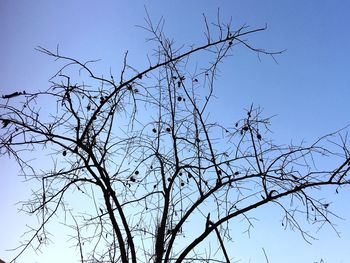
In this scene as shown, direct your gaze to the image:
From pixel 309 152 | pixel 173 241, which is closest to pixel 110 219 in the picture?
pixel 173 241

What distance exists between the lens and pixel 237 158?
4.30m

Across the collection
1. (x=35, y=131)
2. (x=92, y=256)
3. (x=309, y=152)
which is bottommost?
(x=92, y=256)

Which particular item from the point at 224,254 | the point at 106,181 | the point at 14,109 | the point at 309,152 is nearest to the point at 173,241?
the point at 224,254

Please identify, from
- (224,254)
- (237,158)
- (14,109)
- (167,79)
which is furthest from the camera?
(167,79)

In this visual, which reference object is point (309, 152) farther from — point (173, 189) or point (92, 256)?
point (92, 256)

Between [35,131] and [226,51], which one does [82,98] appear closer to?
[35,131]

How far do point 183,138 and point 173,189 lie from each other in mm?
598

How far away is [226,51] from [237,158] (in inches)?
46.9

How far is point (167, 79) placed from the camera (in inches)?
183

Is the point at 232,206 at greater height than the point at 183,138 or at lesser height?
lesser

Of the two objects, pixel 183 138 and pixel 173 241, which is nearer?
pixel 173 241

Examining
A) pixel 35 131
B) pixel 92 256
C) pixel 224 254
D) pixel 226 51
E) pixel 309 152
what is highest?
pixel 226 51

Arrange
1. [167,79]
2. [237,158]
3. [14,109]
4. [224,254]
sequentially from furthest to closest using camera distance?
[167,79], [237,158], [224,254], [14,109]

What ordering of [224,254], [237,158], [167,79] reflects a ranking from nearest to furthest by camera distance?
[224,254] → [237,158] → [167,79]
